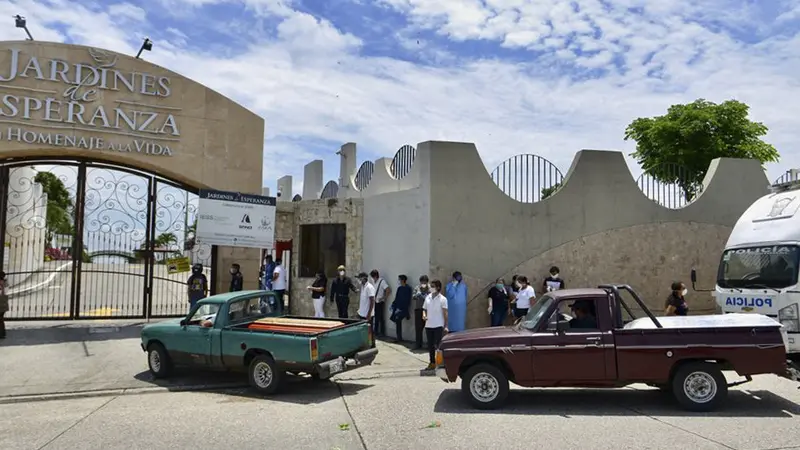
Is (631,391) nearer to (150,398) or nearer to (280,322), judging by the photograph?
(280,322)

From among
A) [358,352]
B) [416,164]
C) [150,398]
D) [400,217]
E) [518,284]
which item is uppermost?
[416,164]

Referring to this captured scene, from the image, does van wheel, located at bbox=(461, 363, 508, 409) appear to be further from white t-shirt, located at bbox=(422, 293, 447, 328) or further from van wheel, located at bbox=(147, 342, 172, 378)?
van wheel, located at bbox=(147, 342, 172, 378)

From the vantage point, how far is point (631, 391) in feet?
29.4

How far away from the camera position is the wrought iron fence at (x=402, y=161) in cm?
1636

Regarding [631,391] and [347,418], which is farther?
[631,391]

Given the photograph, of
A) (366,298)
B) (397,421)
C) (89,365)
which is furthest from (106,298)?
(397,421)

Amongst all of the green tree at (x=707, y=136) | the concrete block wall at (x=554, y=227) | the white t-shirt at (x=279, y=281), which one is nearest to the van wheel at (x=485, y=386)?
the concrete block wall at (x=554, y=227)

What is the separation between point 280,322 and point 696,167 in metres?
21.8

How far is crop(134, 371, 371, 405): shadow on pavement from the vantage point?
8.92m

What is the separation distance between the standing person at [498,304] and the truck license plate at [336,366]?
519 cm

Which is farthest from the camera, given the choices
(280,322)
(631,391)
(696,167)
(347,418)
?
(696,167)

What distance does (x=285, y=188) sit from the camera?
32.3 meters

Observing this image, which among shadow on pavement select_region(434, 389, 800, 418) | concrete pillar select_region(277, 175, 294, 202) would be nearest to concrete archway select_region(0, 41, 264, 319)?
shadow on pavement select_region(434, 389, 800, 418)

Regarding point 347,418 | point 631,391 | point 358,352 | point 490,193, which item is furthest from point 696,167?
point 347,418
